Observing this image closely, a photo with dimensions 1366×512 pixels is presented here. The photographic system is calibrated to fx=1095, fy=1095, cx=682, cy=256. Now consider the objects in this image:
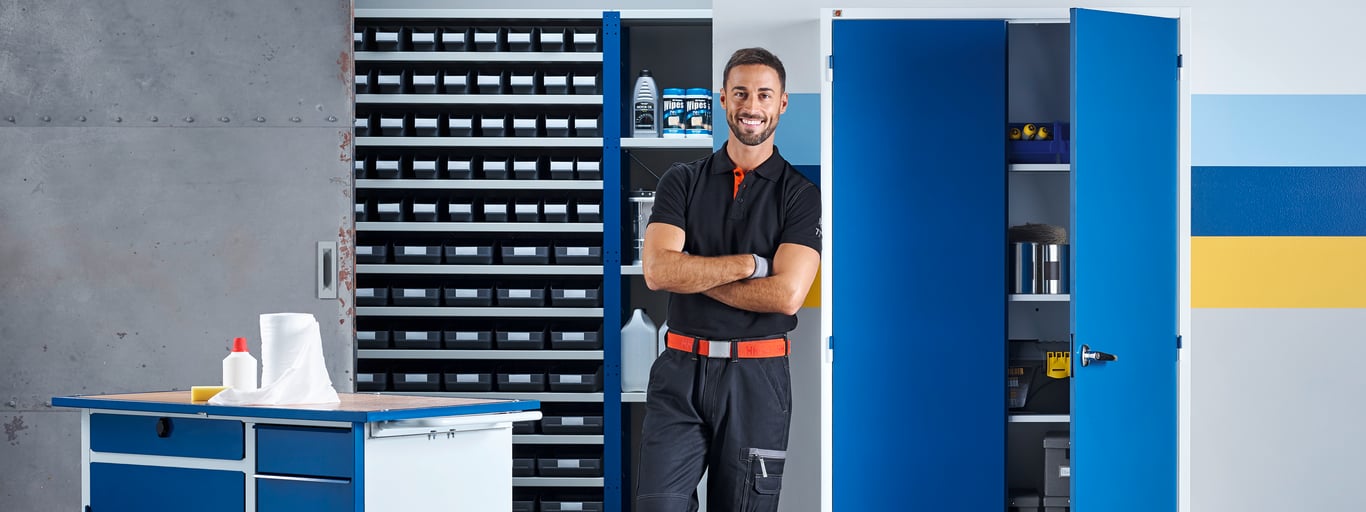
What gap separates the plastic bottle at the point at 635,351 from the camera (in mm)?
4492

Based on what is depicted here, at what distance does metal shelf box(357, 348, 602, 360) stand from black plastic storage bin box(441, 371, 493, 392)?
8 cm

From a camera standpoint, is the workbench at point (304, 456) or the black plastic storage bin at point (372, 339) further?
the black plastic storage bin at point (372, 339)

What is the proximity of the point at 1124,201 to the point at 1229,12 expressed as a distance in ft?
3.43

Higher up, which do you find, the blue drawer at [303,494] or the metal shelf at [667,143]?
the metal shelf at [667,143]

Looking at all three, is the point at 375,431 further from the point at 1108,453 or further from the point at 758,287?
the point at 1108,453

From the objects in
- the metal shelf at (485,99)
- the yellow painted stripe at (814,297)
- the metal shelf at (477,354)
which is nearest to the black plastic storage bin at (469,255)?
the metal shelf at (477,354)

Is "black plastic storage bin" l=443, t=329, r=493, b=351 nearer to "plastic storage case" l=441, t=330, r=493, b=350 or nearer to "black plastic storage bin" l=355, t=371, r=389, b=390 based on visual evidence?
"plastic storage case" l=441, t=330, r=493, b=350

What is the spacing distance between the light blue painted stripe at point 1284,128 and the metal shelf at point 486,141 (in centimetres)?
231

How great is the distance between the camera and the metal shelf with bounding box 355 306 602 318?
175 inches

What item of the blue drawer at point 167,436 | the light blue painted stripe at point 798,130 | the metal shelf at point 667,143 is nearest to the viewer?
the blue drawer at point 167,436

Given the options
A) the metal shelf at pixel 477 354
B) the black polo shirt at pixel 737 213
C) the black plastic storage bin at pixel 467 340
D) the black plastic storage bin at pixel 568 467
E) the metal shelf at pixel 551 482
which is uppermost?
the black polo shirt at pixel 737 213

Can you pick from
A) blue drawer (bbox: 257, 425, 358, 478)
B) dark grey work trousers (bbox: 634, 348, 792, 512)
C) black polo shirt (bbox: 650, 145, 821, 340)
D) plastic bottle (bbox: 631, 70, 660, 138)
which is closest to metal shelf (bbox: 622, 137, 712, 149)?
plastic bottle (bbox: 631, 70, 660, 138)

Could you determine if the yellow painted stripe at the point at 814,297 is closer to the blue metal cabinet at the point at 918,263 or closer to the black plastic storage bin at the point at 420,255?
the blue metal cabinet at the point at 918,263

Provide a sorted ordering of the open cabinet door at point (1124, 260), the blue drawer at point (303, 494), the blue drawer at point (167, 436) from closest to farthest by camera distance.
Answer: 1. the blue drawer at point (303, 494)
2. the blue drawer at point (167, 436)
3. the open cabinet door at point (1124, 260)
